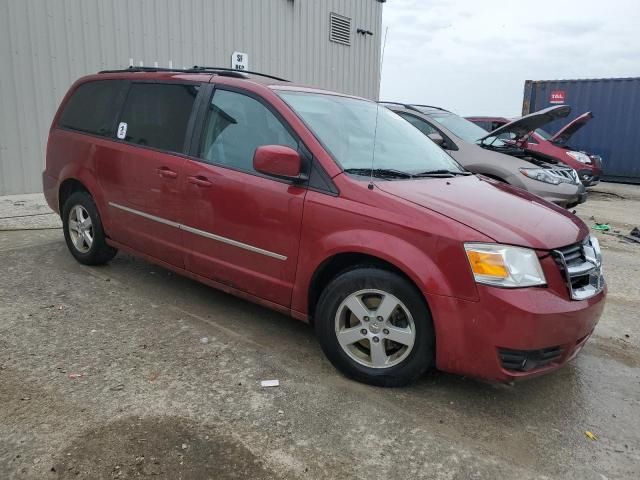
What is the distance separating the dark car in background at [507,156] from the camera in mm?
6895

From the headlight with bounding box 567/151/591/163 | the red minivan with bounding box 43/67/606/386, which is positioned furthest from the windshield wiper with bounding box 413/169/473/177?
the headlight with bounding box 567/151/591/163

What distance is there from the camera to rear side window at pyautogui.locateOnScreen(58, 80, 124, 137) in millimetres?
4473

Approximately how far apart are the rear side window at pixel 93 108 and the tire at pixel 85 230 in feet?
2.00

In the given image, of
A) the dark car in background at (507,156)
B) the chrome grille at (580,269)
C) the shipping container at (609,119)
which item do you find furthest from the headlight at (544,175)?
the shipping container at (609,119)

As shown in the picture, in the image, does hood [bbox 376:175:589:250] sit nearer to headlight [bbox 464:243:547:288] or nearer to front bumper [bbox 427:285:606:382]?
headlight [bbox 464:243:547:288]

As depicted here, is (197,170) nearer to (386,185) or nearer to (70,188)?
(386,185)

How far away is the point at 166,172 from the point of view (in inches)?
151

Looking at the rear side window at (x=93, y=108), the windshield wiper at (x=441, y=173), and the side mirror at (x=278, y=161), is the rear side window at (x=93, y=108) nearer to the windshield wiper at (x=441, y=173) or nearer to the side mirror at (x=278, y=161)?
the side mirror at (x=278, y=161)

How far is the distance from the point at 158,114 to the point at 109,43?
17.4 ft

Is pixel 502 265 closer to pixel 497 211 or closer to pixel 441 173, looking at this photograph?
pixel 497 211

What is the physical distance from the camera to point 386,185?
9.98ft

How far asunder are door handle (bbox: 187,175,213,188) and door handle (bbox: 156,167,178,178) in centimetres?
17

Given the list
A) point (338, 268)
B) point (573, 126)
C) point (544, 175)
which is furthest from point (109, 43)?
point (573, 126)

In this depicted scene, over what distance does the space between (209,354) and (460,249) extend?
1692 millimetres
